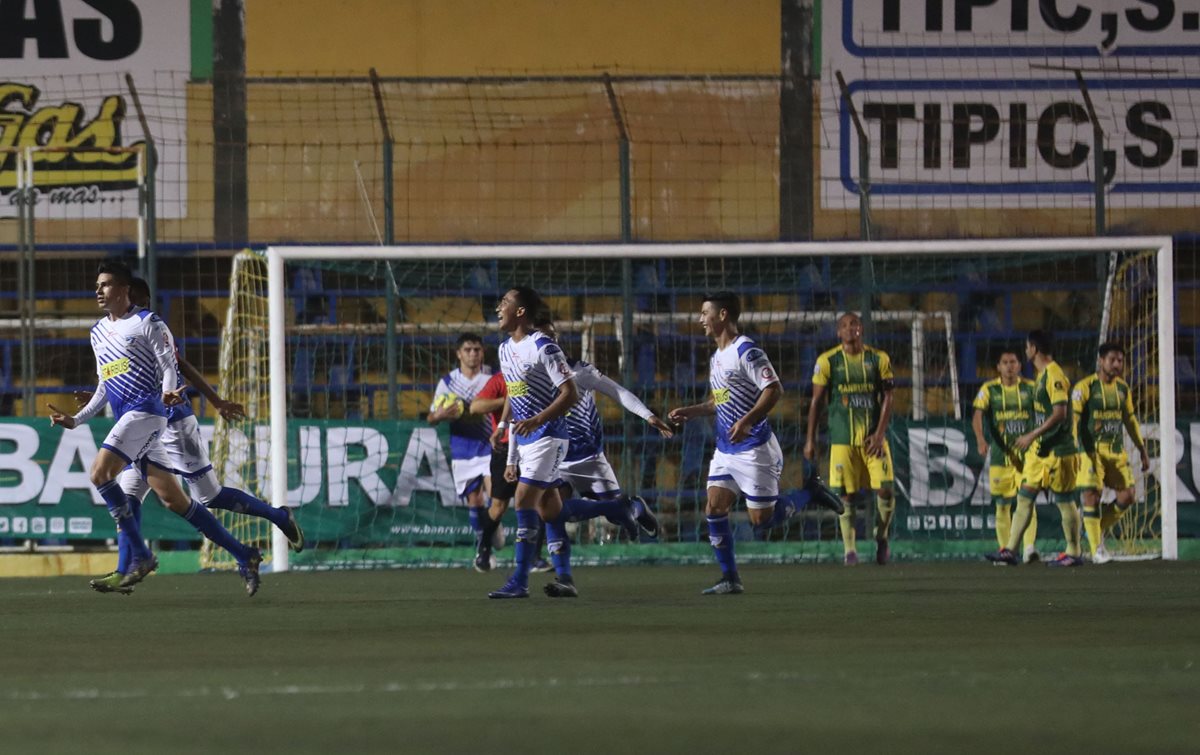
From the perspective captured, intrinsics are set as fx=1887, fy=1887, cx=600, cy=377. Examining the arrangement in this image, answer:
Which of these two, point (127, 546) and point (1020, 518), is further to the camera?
point (1020, 518)

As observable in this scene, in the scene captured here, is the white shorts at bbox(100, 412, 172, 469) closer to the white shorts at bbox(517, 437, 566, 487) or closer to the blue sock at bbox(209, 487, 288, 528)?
the blue sock at bbox(209, 487, 288, 528)

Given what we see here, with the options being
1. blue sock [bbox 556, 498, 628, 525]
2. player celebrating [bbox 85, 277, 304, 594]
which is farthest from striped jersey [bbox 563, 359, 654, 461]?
player celebrating [bbox 85, 277, 304, 594]

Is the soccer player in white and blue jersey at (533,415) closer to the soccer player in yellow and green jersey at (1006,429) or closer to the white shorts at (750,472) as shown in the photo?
the white shorts at (750,472)

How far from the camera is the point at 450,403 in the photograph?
15086mm

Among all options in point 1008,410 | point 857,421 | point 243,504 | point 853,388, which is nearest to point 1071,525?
point 1008,410

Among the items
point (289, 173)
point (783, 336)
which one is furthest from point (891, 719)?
point (289, 173)

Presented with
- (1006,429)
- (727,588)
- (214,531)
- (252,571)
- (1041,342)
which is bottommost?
(727,588)

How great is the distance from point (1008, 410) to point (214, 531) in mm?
7034

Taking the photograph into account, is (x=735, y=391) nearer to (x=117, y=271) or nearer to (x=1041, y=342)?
(x=117, y=271)

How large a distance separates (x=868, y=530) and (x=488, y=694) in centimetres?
1121

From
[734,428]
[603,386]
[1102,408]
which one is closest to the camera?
[734,428]

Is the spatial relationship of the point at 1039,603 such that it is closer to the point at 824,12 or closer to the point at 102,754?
the point at 102,754

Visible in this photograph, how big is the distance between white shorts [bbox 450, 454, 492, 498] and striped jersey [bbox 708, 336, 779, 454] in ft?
11.9

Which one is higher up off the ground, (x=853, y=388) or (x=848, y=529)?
(x=853, y=388)
